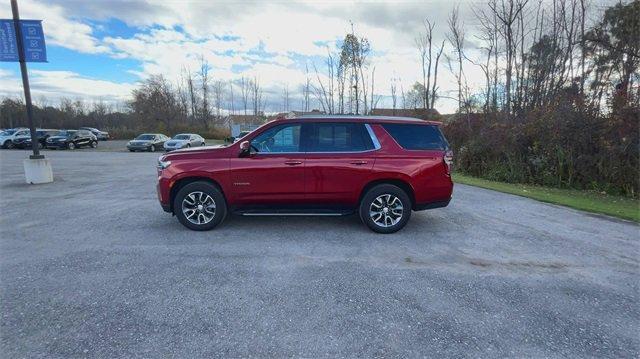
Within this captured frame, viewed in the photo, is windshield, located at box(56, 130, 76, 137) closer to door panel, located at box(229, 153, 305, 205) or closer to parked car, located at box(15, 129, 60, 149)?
parked car, located at box(15, 129, 60, 149)

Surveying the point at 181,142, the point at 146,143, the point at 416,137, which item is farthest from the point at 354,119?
the point at 146,143

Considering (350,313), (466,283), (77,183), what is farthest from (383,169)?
(77,183)

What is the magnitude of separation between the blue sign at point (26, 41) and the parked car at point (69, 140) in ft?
77.7

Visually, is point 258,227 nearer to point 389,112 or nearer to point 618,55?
point 618,55

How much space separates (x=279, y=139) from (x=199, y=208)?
5.72 ft

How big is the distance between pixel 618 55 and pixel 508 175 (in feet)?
30.5

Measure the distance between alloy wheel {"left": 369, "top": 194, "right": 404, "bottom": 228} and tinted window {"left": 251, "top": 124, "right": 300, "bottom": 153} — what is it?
1592mm

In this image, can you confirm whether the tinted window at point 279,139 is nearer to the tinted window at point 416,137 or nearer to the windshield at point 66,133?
the tinted window at point 416,137

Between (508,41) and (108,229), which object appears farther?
(508,41)

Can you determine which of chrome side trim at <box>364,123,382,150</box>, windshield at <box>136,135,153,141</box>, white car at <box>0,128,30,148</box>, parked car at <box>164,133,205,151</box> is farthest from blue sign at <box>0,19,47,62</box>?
white car at <box>0,128,30,148</box>

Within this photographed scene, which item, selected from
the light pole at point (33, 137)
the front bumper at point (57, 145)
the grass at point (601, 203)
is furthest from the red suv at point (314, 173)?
the front bumper at point (57, 145)

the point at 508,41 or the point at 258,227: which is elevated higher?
the point at 508,41

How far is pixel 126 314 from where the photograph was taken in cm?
302

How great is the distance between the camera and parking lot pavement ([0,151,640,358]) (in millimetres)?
2652
